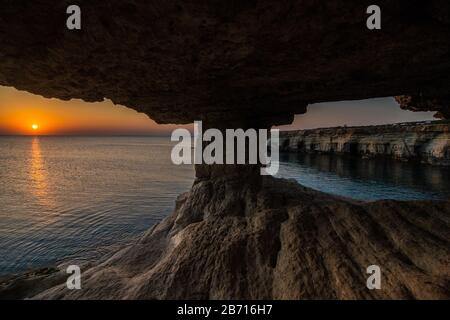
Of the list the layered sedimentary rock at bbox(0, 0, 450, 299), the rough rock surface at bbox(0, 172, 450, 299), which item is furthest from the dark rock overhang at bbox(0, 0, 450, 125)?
the rough rock surface at bbox(0, 172, 450, 299)

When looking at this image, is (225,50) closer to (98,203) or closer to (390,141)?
(98,203)

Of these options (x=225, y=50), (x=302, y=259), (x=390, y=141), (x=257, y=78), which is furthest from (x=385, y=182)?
(x=225, y=50)

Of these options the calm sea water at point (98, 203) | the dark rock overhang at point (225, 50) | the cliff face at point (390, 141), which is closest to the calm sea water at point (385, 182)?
the calm sea water at point (98, 203)

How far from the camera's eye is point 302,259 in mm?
4664

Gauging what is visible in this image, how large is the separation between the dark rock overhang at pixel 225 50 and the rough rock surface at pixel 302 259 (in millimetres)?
3286

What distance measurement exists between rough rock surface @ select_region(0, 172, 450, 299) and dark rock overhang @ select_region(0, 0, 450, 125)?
329 cm

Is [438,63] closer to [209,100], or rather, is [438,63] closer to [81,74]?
[209,100]

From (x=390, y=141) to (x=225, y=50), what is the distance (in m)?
52.2

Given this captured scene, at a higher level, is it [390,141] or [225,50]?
[225,50]

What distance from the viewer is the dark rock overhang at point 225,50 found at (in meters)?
3.90

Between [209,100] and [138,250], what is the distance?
16.8ft

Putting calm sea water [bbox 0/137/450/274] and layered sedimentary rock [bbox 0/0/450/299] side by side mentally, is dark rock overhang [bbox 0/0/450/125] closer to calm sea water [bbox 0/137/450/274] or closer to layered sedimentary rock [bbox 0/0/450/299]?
layered sedimentary rock [bbox 0/0/450/299]

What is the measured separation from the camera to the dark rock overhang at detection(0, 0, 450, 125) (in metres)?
3.90
